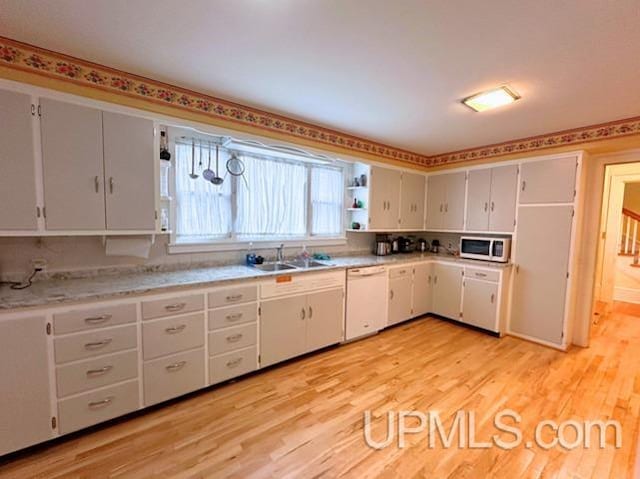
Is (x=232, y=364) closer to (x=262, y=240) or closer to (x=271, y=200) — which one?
(x=262, y=240)

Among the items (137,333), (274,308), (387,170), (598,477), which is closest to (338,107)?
(387,170)

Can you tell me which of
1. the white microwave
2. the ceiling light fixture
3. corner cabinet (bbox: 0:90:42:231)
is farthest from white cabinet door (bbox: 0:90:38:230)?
the white microwave

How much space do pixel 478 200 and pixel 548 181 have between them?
794 mm

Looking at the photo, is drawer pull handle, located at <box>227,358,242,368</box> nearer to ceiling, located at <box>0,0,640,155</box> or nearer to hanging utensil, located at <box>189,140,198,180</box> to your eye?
hanging utensil, located at <box>189,140,198,180</box>

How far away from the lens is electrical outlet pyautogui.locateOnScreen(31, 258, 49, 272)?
209cm

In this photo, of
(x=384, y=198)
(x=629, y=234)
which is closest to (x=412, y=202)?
(x=384, y=198)

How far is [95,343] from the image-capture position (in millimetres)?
1873

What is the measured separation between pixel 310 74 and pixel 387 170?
2170 millimetres

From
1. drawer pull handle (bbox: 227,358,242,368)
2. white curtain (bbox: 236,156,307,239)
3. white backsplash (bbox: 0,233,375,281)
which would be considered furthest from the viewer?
white curtain (bbox: 236,156,307,239)

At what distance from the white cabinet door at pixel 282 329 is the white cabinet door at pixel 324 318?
0.08 m

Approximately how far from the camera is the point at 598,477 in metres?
1.67

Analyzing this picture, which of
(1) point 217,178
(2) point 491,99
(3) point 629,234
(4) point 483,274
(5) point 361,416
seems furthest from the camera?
(3) point 629,234

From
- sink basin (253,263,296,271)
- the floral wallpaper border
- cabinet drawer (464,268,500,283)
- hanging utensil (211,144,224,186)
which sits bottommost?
cabinet drawer (464,268,500,283)

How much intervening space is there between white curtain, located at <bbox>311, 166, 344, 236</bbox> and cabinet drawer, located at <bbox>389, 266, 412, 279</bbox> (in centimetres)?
87
